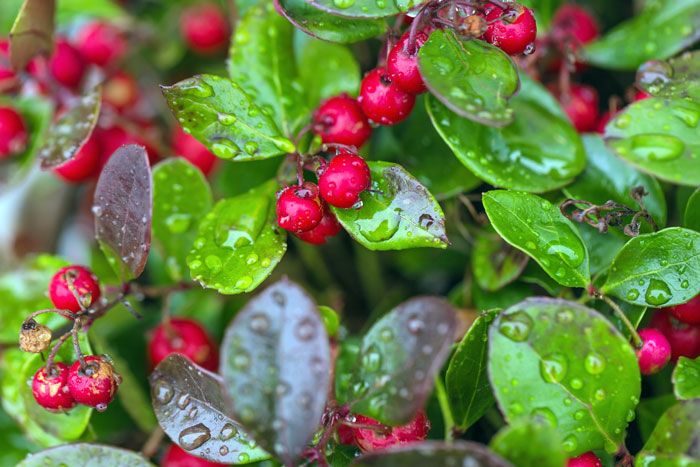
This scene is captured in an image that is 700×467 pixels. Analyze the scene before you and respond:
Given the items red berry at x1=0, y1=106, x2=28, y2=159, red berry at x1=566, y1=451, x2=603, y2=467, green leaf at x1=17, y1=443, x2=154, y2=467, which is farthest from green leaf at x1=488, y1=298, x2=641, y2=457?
red berry at x1=0, y1=106, x2=28, y2=159

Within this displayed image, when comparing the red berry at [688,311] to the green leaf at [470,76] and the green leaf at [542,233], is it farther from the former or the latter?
the green leaf at [470,76]

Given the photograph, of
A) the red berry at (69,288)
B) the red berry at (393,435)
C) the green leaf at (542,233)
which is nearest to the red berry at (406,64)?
the green leaf at (542,233)

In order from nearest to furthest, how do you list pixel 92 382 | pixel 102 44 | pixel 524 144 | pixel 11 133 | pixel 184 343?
pixel 92 382 < pixel 524 144 < pixel 184 343 < pixel 11 133 < pixel 102 44

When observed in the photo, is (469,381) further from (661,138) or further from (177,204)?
(177,204)

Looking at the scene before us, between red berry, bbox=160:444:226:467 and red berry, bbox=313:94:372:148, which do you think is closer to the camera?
red berry, bbox=313:94:372:148

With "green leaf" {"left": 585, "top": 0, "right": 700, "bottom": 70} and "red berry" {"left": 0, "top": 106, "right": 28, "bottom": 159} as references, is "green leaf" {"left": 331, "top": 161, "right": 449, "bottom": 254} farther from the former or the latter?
"red berry" {"left": 0, "top": 106, "right": 28, "bottom": 159}

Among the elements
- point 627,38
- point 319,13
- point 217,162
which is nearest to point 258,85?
point 319,13

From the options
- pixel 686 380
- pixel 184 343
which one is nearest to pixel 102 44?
pixel 184 343
